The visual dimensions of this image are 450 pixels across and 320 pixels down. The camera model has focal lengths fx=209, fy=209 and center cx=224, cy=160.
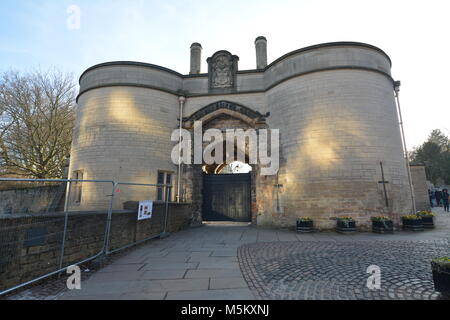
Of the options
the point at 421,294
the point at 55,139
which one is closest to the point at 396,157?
the point at 421,294

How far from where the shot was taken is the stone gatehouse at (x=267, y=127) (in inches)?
358

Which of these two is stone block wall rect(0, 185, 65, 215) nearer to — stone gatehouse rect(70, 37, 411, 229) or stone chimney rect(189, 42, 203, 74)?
stone gatehouse rect(70, 37, 411, 229)

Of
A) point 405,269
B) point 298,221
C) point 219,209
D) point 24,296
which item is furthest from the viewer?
point 219,209

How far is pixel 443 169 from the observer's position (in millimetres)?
29422

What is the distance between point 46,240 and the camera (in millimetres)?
3941

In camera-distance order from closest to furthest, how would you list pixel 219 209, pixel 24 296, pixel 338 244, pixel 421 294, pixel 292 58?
pixel 421 294, pixel 24 296, pixel 338 244, pixel 292 58, pixel 219 209

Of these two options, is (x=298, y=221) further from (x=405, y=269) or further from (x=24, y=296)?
(x=24, y=296)

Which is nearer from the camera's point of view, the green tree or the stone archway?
the stone archway

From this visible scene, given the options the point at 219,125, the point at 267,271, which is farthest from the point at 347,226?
the point at 219,125

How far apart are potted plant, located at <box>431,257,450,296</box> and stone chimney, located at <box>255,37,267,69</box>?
12235 millimetres

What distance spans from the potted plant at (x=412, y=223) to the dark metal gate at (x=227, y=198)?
681 centimetres

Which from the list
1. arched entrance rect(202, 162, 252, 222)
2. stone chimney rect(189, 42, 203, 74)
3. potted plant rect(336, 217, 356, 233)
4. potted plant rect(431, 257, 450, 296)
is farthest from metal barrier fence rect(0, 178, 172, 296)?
stone chimney rect(189, 42, 203, 74)

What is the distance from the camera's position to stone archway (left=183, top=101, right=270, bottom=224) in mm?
11172

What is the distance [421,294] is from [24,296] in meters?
6.09
